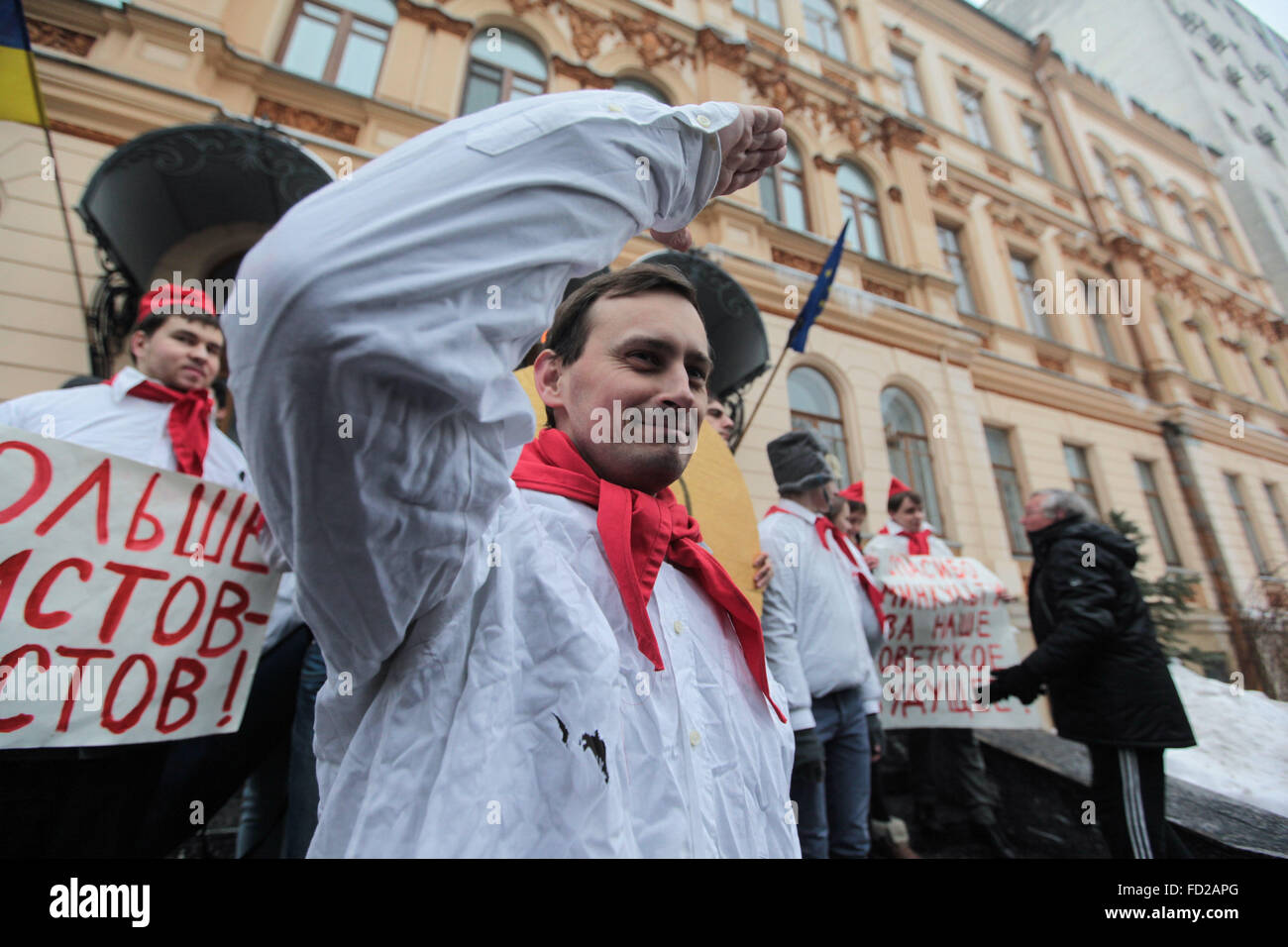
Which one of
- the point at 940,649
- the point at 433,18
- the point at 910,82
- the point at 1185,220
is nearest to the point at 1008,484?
the point at 940,649

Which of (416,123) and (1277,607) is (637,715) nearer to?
(416,123)

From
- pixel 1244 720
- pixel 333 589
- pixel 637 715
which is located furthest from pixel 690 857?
pixel 1244 720

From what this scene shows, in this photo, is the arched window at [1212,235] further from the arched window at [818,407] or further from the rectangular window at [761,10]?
the arched window at [818,407]

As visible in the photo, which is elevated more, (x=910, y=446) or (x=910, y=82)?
(x=910, y=82)

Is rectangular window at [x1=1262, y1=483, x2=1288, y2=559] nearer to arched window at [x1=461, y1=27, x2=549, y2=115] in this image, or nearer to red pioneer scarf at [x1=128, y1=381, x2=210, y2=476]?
arched window at [x1=461, y1=27, x2=549, y2=115]

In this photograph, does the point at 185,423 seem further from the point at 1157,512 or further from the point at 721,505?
the point at 1157,512

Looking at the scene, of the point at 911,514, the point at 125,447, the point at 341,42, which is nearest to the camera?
the point at 125,447

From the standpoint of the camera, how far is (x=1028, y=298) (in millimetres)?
10781

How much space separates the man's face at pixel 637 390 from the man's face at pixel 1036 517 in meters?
2.81

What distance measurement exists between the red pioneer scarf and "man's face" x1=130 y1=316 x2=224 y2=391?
0.06 metres

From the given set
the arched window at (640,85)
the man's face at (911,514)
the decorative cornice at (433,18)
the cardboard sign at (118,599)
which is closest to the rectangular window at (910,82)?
the arched window at (640,85)

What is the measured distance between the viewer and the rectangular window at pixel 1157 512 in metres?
9.91

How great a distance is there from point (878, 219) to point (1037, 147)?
776cm

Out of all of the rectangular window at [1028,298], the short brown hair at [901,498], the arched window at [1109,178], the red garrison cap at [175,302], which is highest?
the arched window at [1109,178]
